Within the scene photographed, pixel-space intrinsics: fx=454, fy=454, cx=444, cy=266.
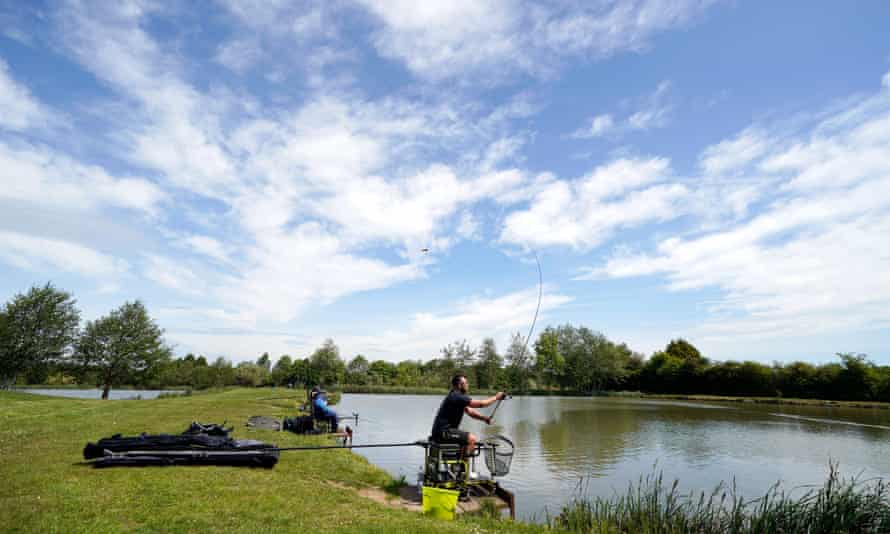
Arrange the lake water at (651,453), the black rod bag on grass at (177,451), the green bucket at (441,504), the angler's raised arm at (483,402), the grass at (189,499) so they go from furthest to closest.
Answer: the lake water at (651,453)
the black rod bag on grass at (177,451)
the angler's raised arm at (483,402)
the green bucket at (441,504)
the grass at (189,499)

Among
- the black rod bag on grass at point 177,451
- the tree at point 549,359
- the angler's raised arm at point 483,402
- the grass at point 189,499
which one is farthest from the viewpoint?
the tree at point 549,359

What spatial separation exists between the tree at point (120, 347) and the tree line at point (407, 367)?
0.08 m

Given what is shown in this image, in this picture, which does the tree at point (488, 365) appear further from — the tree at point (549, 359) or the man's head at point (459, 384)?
the man's head at point (459, 384)

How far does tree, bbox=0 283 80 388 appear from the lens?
36353mm

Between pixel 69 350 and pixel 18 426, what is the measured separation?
3282 cm

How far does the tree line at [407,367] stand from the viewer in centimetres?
3769

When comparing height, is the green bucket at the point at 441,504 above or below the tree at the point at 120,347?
below

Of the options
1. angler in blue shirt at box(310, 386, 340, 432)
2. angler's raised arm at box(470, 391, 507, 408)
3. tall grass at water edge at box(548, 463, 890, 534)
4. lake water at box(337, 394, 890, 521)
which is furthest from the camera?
angler in blue shirt at box(310, 386, 340, 432)

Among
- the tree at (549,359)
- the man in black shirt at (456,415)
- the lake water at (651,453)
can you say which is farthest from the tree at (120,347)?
the tree at (549,359)

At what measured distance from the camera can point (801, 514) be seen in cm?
836

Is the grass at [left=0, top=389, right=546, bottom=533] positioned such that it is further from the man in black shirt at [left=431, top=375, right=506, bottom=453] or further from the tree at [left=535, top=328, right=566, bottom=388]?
the tree at [left=535, top=328, right=566, bottom=388]

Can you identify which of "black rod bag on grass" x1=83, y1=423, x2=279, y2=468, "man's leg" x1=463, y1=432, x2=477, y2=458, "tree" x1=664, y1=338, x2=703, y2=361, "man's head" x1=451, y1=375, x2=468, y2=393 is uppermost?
"tree" x1=664, y1=338, x2=703, y2=361

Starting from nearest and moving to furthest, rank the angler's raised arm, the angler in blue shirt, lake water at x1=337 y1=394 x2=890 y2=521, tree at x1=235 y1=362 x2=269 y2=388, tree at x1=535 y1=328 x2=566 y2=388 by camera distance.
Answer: the angler's raised arm → lake water at x1=337 y1=394 x2=890 y2=521 → the angler in blue shirt → tree at x1=235 y1=362 x2=269 y2=388 → tree at x1=535 y1=328 x2=566 y2=388

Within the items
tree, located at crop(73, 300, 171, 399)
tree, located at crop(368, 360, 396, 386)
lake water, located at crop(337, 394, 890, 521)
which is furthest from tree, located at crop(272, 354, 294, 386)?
lake water, located at crop(337, 394, 890, 521)
